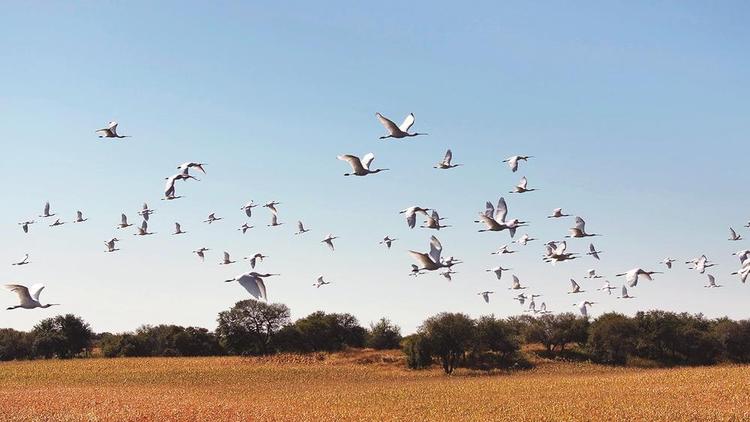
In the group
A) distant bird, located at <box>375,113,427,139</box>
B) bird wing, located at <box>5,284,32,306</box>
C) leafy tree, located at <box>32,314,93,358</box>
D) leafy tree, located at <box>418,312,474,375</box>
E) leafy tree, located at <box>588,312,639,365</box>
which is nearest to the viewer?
bird wing, located at <box>5,284,32,306</box>

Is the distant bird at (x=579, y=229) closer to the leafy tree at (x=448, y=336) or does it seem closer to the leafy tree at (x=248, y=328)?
the leafy tree at (x=448, y=336)

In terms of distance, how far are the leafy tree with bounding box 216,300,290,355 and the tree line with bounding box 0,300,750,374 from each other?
0.41ft

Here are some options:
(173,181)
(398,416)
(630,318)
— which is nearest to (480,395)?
(398,416)

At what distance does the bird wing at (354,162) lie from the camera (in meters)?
26.2

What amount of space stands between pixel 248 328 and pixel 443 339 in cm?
3280

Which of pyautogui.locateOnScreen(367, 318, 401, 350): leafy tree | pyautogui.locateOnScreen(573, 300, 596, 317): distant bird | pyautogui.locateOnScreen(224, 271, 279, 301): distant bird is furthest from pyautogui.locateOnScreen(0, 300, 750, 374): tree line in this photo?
pyautogui.locateOnScreen(224, 271, 279, 301): distant bird

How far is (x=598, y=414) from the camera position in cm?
3228

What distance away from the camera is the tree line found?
6969 cm

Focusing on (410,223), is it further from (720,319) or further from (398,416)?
(720,319)

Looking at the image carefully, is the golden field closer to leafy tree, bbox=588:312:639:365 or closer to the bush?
the bush

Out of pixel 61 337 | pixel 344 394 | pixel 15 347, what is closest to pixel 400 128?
pixel 344 394

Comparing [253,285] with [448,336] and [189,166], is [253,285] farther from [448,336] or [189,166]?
[448,336]

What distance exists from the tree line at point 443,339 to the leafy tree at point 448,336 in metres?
0.09

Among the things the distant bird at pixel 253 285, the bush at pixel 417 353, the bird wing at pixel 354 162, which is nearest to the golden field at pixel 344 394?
the bush at pixel 417 353
